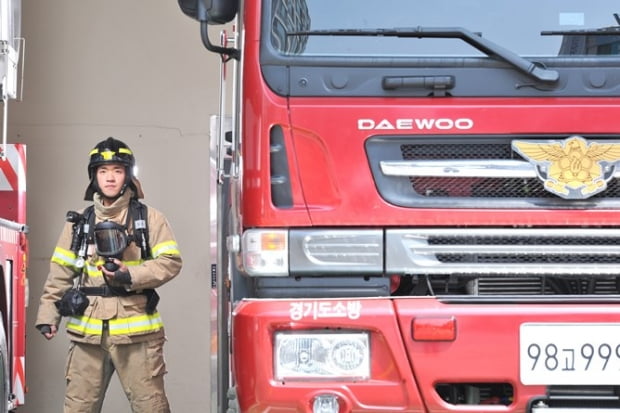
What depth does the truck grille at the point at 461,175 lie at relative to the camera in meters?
3.88

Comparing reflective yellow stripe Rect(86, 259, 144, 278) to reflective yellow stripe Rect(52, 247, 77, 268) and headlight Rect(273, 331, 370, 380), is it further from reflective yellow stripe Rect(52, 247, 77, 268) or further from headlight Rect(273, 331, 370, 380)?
headlight Rect(273, 331, 370, 380)

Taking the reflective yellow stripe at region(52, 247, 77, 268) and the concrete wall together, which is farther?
the concrete wall

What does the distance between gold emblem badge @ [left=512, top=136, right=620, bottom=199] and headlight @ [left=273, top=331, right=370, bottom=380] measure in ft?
2.90

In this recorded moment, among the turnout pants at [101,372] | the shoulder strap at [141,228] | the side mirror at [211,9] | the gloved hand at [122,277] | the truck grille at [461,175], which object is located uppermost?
the side mirror at [211,9]

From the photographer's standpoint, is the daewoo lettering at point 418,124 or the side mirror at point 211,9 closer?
the daewoo lettering at point 418,124

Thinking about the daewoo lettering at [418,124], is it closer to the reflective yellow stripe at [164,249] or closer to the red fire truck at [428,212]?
the red fire truck at [428,212]

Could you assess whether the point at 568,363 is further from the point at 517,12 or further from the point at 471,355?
the point at 517,12

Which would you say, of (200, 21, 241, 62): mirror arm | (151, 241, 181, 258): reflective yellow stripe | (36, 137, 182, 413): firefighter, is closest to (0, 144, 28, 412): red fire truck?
(36, 137, 182, 413): firefighter

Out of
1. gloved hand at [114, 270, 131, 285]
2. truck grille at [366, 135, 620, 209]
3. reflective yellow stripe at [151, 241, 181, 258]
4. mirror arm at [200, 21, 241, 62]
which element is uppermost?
mirror arm at [200, 21, 241, 62]

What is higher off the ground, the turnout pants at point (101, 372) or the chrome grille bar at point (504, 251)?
the chrome grille bar at point (504, 251)

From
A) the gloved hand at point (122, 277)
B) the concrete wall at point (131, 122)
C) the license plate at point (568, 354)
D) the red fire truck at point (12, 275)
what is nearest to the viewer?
the license plate at point (568, 354)

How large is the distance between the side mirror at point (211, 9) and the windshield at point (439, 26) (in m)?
0.36

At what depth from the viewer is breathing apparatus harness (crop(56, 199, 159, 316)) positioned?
18.1ft

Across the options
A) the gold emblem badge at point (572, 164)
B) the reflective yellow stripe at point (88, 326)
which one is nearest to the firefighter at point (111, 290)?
the reflective yellow stripe at point (88, 326)
